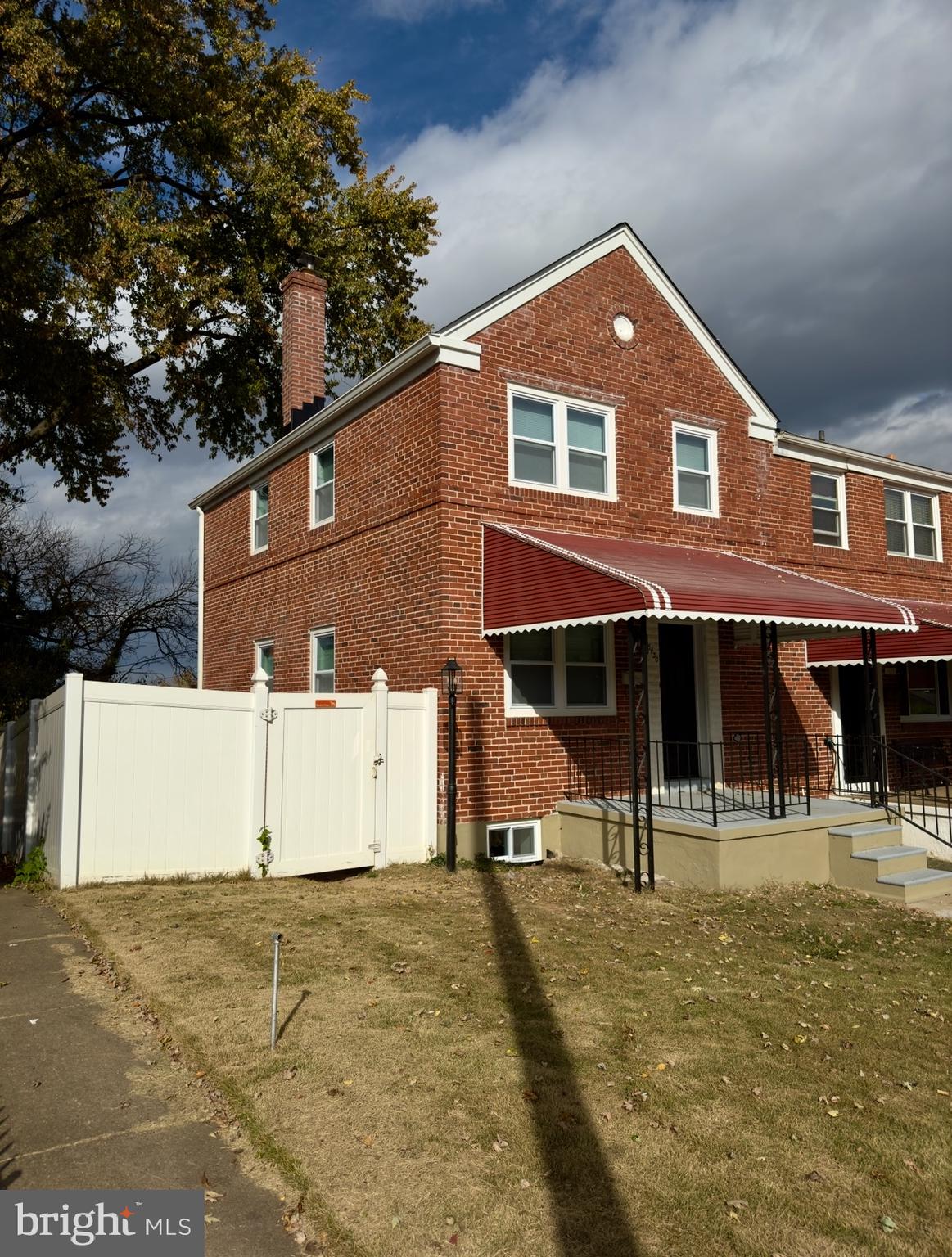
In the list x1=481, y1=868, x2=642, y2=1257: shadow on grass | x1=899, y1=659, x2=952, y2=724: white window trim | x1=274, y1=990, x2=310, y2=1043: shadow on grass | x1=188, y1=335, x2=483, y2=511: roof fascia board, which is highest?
x1=188, y1=335, x2=483, y2=511: roof fascia board

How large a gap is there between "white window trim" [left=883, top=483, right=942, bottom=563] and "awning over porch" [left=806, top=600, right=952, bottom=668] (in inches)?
93.2

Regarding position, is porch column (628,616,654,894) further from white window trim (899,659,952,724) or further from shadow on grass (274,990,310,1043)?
white window trim (899,659,952,724)

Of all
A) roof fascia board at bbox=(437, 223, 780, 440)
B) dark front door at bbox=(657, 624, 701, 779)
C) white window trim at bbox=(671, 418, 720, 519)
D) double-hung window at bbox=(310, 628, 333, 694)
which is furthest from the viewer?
double-hung window at bbox=(310, 628, 333, 694)

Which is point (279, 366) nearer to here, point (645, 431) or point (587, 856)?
point (645, 431)

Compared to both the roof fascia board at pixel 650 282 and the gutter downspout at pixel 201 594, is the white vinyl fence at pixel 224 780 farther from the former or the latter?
the gutter downspout at pixel 201 594

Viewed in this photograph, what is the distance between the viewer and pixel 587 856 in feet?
37.1

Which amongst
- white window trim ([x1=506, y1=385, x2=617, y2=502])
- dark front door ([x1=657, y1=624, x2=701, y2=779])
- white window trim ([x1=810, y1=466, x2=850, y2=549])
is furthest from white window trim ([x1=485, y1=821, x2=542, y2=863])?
white window trim ([x1=810, y1=466, x2=850, y2=549])

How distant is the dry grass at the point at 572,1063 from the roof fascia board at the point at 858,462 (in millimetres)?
8769

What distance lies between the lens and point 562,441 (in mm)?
12602

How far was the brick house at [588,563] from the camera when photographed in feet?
36.7

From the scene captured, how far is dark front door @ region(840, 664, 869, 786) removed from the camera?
15758 mm

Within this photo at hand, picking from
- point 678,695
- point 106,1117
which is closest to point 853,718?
point 678,695

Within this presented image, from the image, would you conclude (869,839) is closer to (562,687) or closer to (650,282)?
(562,687)

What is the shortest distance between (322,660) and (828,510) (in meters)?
9.39
